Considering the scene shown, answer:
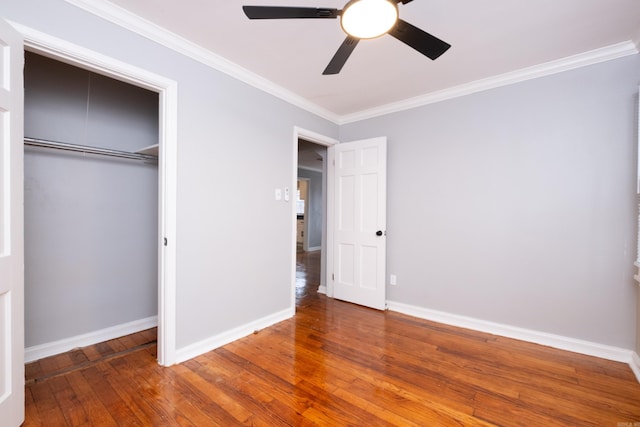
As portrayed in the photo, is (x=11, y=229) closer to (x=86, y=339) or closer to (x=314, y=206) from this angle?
(x=86, y=339)

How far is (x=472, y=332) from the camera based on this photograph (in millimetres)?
2791

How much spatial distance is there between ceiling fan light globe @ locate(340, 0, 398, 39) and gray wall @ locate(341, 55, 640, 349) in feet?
6.54

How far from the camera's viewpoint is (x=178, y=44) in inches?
85.3

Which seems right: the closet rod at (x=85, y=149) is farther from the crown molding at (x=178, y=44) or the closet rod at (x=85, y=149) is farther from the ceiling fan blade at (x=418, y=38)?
the ceiling fan blade at (x=418, y=38)

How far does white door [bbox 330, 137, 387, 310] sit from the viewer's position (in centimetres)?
337

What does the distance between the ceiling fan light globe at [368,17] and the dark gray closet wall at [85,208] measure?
2399 millimetres

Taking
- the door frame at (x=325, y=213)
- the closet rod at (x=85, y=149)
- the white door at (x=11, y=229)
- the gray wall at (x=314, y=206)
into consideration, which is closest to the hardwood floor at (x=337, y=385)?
the white door at (x=11, y=229)

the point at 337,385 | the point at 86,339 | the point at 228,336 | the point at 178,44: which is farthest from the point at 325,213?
the point at 86,339

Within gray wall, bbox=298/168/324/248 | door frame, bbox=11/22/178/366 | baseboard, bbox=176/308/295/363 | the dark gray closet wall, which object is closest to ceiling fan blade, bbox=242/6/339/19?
door frame, bbox=11/22/178/366

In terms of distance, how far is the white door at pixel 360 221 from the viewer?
337 cm

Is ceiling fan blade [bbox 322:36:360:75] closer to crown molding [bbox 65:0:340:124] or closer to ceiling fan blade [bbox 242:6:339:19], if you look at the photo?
ceiling fan blade [bbox 242:6:339:19]

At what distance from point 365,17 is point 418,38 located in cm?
32

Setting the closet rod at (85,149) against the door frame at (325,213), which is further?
the door frame at (325,213)

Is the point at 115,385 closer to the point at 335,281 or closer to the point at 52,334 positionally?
the point at 52,334
